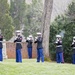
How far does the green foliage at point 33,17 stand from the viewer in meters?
47.0

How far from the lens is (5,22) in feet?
148

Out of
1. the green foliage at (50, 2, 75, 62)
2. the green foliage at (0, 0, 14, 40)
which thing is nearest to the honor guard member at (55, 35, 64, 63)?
the green foliage at (50, 2, 75, 62)

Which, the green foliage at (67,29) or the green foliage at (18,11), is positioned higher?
the green foliage at (18,11)

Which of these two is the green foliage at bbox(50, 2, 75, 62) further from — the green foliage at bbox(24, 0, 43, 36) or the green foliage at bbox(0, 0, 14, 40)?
the green foliage at bbox(24, 0, 43, 36)

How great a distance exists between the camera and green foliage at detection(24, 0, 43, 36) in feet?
154

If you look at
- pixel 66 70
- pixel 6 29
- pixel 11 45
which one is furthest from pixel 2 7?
pixel 66 70

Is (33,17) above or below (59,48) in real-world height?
above

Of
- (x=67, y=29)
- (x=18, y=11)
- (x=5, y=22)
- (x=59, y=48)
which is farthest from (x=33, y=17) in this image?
(x=59, y=48)

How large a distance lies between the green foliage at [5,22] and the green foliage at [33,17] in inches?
113

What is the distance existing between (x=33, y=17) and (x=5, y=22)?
19.4 feet

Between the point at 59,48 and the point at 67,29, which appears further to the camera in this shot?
the point at 67,29

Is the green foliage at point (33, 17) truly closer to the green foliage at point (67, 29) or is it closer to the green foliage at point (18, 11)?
the green foliage at point (18, 11)

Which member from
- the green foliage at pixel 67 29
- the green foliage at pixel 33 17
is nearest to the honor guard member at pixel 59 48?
the green foliage at pixel 67 29

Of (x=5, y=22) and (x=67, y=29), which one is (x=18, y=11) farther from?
(x=67, y=29)
